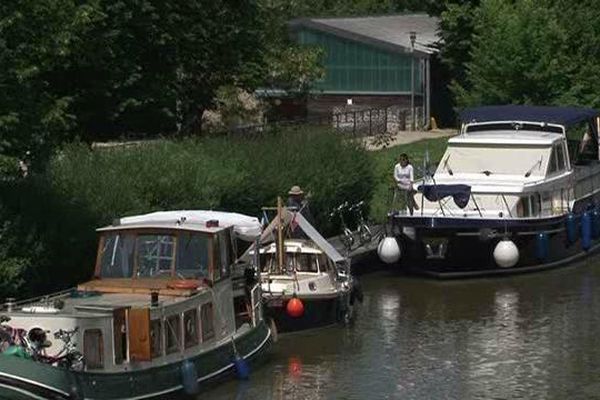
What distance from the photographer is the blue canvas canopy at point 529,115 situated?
40625mm

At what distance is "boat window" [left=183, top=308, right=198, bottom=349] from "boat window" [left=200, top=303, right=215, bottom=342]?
0.80 ft

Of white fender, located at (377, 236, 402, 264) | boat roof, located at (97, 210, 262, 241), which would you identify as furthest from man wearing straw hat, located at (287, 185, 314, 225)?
boat roof, located at (97, 210, 262, 241)

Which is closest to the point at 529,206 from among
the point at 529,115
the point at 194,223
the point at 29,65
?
the point at 529,115

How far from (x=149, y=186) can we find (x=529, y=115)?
14087 mm

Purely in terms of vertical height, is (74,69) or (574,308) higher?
(74,69)

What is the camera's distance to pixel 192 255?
967 inches

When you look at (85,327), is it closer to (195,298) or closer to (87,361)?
(87,361)

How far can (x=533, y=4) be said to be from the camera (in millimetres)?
61094

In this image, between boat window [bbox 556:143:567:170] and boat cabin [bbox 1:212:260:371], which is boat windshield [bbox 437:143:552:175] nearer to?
boat window [bbox 556:143:567:170]

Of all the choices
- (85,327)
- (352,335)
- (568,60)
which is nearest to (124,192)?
(352,335)

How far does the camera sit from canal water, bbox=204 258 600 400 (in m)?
24.7

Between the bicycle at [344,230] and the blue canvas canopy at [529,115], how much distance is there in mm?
5549

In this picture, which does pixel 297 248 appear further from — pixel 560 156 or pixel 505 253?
pixel 560 156

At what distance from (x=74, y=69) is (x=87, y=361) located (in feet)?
64.1
